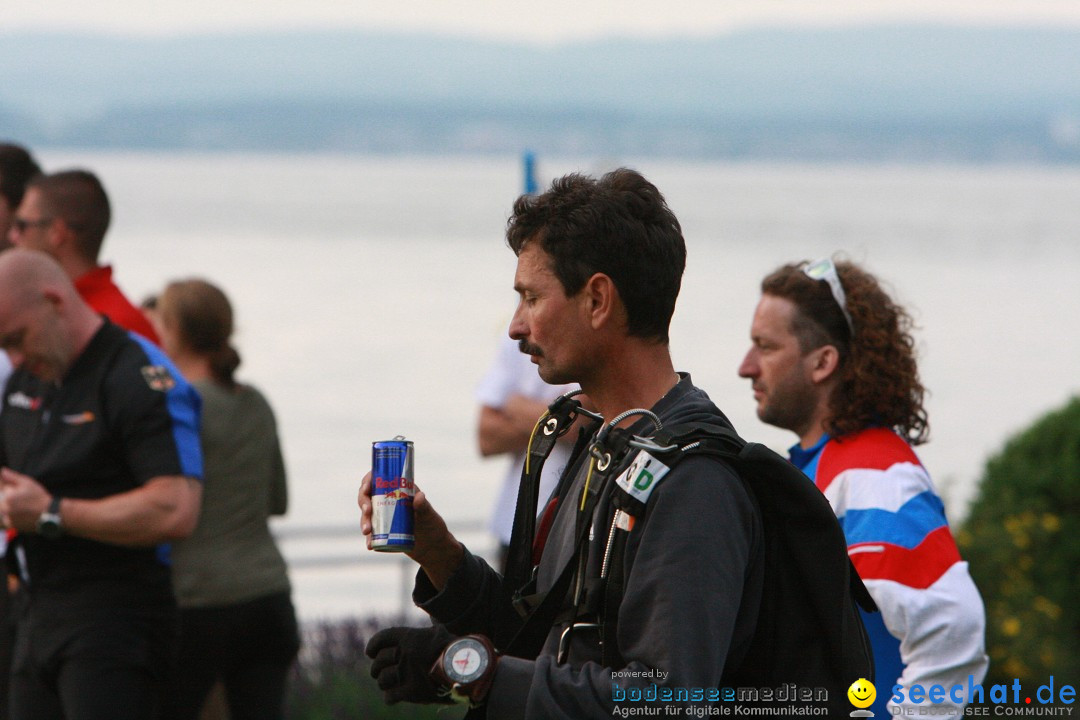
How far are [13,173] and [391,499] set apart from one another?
4150mm

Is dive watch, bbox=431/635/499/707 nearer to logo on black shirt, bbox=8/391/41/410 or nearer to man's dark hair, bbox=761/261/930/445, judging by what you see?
man's dark hair, bbox=761/261/930/445

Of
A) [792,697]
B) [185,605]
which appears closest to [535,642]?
[792,697]

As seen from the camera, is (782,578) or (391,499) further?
(391,499)

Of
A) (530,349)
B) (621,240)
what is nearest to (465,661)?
(530,349)

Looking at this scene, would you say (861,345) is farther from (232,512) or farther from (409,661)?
(232,512)

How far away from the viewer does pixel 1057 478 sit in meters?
7.80

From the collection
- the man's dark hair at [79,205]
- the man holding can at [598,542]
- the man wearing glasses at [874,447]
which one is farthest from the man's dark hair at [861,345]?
the man's dark hair at [79,205]

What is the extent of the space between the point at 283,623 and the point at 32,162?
2.40m

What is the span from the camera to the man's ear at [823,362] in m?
4.03

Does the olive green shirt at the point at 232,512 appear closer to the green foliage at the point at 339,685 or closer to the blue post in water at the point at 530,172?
the green foliage at the point at 339,685

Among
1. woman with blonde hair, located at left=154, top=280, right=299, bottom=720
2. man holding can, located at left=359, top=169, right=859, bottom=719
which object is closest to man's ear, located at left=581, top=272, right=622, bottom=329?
man holding can, located at left=359, top=169, right=859, bottom=719

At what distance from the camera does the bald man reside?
14.5 feet

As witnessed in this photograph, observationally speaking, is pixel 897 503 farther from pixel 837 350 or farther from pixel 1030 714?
pixel 1030 714

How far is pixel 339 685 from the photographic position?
22.7 ft
